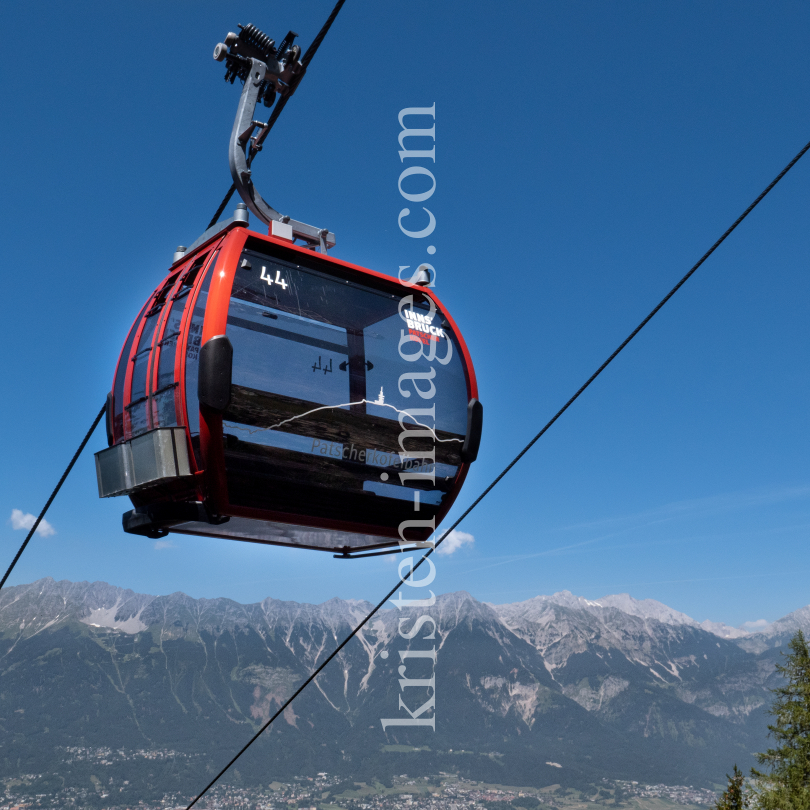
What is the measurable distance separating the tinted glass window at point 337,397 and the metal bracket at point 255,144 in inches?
27.3

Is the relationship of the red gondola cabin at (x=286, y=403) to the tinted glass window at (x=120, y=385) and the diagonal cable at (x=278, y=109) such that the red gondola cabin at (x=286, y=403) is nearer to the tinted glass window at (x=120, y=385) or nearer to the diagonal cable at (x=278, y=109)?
the tinted glass window at (x=120, y=385)

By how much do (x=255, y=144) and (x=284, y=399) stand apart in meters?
2.48

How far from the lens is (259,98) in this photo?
23.1 ft

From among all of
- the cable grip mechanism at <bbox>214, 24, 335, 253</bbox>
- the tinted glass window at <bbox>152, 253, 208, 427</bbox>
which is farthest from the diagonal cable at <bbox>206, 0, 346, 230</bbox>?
Answer: the tinted glass window at <bbox>152, 253, 208, 427</bbox>

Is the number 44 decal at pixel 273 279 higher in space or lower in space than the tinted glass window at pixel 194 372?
higher

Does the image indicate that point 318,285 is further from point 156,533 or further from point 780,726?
point 780,726

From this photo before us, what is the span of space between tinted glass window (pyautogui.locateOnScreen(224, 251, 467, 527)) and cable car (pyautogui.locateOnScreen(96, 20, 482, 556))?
1 centimetres

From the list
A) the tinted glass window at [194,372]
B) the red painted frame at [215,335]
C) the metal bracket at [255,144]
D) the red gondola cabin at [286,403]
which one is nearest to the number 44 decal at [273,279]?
the red gondola cabin at [286,403]

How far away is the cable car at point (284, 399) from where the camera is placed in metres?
5.48

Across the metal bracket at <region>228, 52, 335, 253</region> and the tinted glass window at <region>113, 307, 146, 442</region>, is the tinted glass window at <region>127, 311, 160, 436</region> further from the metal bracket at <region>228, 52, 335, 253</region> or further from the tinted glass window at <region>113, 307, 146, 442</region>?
the metal bracket at <region>228, 52, 335, 253</region>

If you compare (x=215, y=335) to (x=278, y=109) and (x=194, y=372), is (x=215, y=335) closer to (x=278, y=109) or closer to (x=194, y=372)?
(x=194, y=372)

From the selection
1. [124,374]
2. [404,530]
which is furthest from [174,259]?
[404,530]

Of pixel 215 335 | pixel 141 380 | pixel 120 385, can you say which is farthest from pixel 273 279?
pixel 120 385

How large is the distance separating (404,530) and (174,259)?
275 cm
